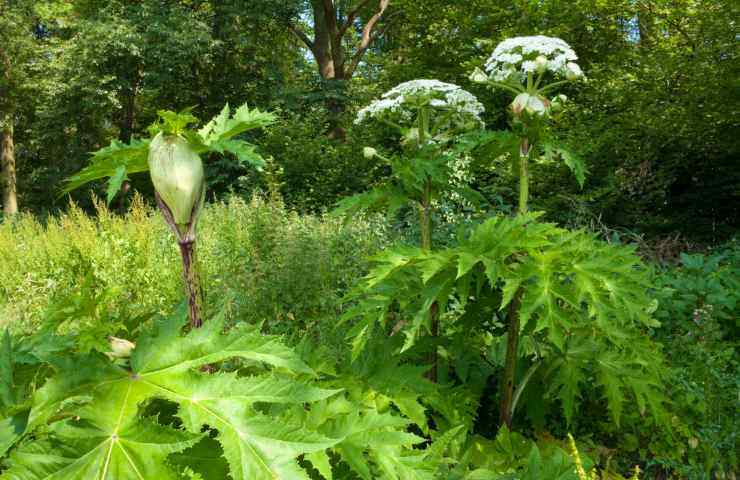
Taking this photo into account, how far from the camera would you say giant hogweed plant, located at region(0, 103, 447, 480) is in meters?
0.85

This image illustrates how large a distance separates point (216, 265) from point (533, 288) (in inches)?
178

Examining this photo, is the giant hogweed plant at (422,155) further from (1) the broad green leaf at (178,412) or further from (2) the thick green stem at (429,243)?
(1) the broad green leaf at (178,412)

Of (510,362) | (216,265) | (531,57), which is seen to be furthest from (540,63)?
(216,265)

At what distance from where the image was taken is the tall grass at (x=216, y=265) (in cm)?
447

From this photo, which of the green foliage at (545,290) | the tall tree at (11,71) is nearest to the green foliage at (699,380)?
the green foliage at (545,290)

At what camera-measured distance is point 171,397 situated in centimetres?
92

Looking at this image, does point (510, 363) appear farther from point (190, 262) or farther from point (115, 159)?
point (115, 159)

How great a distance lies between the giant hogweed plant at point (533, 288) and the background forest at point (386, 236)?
2 cm

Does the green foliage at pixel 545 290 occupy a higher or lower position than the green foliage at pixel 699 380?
higher

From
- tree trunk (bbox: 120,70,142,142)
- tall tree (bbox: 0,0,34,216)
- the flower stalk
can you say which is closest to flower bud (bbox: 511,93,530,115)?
the flower stalk

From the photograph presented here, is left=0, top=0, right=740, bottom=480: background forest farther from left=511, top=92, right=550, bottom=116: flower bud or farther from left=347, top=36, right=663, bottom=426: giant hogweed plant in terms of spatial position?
left=511, top=92, right=550, bottom=116: flower bud

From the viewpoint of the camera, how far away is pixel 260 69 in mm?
15617

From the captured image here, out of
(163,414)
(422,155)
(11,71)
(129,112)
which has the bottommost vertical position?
(163,414)

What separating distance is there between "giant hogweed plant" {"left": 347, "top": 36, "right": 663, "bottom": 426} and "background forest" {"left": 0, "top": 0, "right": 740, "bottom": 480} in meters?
0.02
